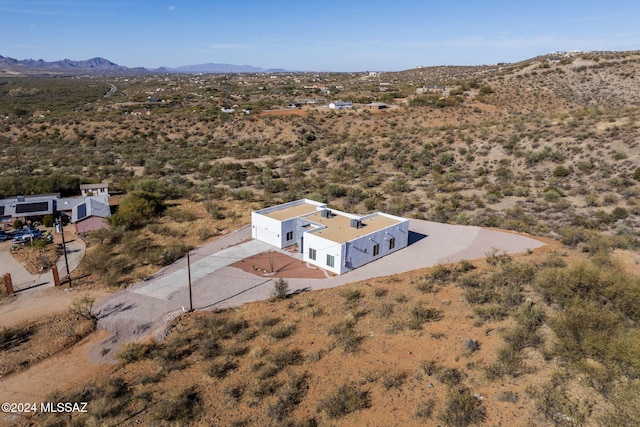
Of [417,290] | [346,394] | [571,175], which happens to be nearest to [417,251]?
[417,290]

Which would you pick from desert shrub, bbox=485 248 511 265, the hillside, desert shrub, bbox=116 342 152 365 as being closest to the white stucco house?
the hillside

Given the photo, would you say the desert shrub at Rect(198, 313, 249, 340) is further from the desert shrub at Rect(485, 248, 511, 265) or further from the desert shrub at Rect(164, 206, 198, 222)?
the desert shrub at Rect(164, 206, 198, 222)

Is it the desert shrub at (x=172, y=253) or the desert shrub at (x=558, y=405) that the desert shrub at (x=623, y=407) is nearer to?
the desert shrub at (x=558, y=405)

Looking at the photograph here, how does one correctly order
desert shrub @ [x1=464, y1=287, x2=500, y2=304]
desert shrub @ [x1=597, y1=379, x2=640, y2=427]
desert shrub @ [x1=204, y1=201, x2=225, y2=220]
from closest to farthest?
desert shrub @ [x1=597, y1=379, x2=640, y2=427] → desert shrub @ [x1=464, y1=287, x2=500, y2=304] → desert shrub @ [x1=204, y1=201, x2=225, y2=220]

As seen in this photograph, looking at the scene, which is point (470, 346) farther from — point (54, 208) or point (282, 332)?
point (54, 208)

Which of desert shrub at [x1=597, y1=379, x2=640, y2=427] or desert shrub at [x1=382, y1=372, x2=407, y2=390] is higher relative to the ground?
desert shrub at [x1=597, y1=379, x2=640, y2=427]

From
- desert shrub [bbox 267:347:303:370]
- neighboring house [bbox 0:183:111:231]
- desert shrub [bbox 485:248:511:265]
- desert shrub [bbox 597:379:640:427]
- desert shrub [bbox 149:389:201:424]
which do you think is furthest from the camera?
neighboring house [bbox 0:183:111:231]

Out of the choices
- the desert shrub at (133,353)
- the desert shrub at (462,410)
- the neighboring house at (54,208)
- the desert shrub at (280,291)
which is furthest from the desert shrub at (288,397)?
the neighboring house at (54,208)
